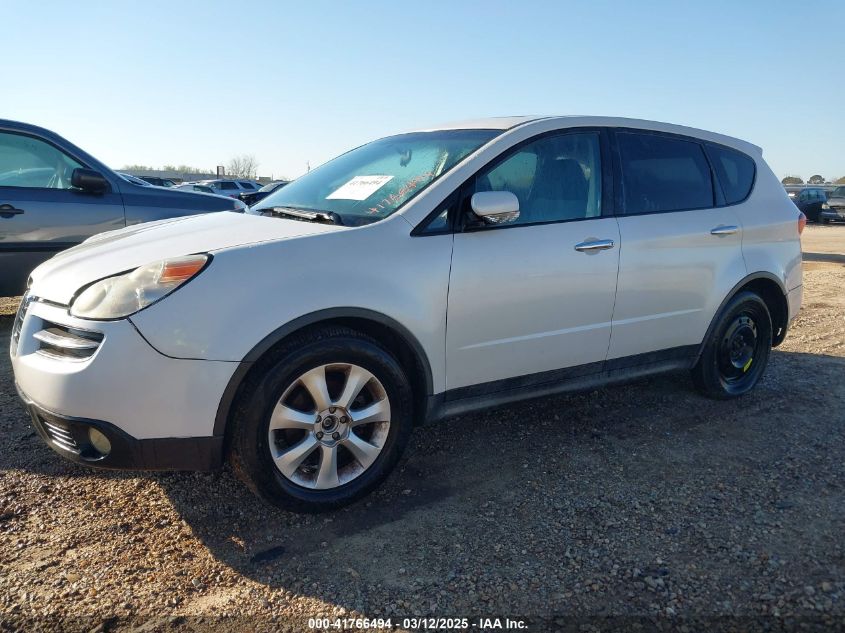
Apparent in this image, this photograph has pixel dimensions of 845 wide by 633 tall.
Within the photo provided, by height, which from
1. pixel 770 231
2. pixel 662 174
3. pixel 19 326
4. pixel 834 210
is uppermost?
pixel 662 174

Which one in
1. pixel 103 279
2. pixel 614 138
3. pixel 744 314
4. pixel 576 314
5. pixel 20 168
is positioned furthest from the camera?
pixel 20 168

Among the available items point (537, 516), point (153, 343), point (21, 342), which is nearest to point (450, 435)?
point (537, 516)

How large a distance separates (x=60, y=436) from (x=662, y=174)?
11.4 feet

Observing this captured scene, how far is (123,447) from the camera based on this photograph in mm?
2453

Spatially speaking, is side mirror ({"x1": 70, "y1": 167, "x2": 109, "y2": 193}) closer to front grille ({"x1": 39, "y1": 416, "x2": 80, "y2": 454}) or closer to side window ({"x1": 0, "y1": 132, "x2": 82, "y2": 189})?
side window ({"x1": 0, "y1": 132, "x2": 82, "y2": 189})

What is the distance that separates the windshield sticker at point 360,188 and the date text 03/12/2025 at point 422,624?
1934 mm

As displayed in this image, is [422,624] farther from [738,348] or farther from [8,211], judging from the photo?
[8,211]

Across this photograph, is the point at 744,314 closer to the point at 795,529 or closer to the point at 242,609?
the point at 795,529

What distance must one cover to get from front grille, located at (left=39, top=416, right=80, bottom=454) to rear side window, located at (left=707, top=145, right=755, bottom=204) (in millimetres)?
3938

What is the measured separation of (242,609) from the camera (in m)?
2.23

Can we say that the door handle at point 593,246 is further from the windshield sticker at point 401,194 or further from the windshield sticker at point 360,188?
the windshield sticker at point 360,188

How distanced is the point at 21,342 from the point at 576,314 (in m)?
2.60

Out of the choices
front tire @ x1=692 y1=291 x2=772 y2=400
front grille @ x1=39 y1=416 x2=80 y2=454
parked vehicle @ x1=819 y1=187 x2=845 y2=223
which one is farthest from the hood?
parked vehicle @ x1=819 y1=187 x2=845 y2=223

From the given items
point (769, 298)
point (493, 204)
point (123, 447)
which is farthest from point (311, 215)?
point (769, 298)
